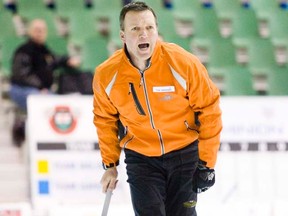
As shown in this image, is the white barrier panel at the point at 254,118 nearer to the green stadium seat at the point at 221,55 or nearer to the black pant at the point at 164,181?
the green stadium seat at the point at 221,55

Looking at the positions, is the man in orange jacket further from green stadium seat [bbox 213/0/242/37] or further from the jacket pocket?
green stadium seat [bbox 213/0/242/37]

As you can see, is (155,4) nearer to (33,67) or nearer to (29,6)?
(29,6)

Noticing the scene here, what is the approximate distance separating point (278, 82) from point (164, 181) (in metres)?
3.66

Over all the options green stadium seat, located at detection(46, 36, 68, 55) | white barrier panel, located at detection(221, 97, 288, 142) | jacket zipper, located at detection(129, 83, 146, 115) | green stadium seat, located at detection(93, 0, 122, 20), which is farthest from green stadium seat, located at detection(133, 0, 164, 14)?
jacket zipper, located at detection(129, 83, 146, 115)

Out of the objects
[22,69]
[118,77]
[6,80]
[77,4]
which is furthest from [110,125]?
[77,4]

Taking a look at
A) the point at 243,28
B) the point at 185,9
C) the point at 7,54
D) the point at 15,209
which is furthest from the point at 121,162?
the point at 243,28

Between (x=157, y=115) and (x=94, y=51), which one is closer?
(x=157, y=115)

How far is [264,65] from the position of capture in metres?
7.40

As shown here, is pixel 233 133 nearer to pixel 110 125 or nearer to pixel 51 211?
pixel 51 211

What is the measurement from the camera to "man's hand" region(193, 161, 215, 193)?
3.60m

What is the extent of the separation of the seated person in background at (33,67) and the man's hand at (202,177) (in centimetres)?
280

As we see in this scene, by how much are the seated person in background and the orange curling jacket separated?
104 inches

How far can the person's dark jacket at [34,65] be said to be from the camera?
20.6 ft

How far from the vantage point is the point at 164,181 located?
3674 millimetres
